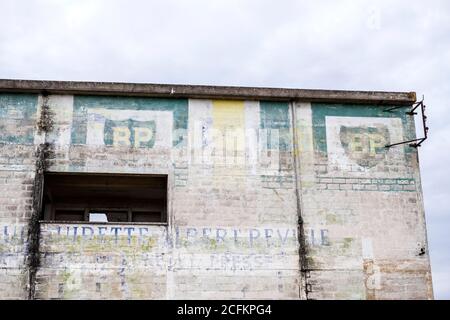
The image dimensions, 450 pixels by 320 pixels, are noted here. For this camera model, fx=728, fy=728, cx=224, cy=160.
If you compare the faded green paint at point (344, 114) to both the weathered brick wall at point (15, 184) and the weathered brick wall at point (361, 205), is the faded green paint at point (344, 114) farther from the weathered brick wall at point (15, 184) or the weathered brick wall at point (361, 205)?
the weathered brick wall at point (15, 184)

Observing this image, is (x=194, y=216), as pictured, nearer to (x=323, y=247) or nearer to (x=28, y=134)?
(x=323, y=247)

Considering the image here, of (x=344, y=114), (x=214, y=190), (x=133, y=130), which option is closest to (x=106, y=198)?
(x=133, y=130)

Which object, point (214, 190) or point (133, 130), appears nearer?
point (214, 190)

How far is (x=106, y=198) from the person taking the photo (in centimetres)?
1911

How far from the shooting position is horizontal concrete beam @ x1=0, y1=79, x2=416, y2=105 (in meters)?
17.7

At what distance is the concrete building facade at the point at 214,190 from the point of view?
1667 centimetres

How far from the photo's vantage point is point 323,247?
56.4 feet

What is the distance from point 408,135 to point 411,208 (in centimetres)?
192

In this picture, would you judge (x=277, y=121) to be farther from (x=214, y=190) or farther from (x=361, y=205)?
(x=361, y=205)

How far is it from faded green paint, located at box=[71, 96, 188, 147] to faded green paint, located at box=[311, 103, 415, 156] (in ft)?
10.7

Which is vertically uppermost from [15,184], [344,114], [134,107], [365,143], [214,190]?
[134,107]

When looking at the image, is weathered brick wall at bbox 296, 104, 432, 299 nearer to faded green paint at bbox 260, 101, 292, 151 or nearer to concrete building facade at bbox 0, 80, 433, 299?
concrete building facade at bbox 0, 80, 433, 299

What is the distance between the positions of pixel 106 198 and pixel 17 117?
126 inches
